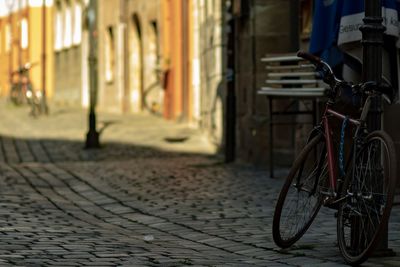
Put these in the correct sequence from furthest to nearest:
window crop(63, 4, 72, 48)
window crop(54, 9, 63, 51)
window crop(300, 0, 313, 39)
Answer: window crop(54, 9, 63, 51) < window crop(63, 4, 72, 48) < window crop(300, 0, 313, 39)

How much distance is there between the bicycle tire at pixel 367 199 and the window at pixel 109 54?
85.5ft

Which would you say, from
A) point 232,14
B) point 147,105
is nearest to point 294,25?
point 232,14

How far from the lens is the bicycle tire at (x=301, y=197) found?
789cm

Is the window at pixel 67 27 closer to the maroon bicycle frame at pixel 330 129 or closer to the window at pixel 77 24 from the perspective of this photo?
the window at pixel 77 24

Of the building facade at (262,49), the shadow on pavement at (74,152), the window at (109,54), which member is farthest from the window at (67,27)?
the building facade at (262,49)

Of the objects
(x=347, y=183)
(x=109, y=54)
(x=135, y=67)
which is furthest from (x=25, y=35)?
(x=347, y=183)

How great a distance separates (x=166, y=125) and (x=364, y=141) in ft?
54.7

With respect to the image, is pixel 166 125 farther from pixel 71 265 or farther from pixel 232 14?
pixel 71 265

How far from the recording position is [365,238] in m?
7.11

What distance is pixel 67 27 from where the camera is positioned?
3956cm

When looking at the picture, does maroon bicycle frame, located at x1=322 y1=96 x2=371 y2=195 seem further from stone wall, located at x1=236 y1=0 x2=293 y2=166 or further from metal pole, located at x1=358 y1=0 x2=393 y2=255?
stone wall, located at x1=236 y1=0 x2=293 y2=166

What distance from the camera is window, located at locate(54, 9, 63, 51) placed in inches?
1606

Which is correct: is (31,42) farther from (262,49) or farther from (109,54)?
(262,49)

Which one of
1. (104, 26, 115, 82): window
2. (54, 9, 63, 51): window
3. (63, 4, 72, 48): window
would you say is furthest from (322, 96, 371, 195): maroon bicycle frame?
(54, 9, 63, 51): window
